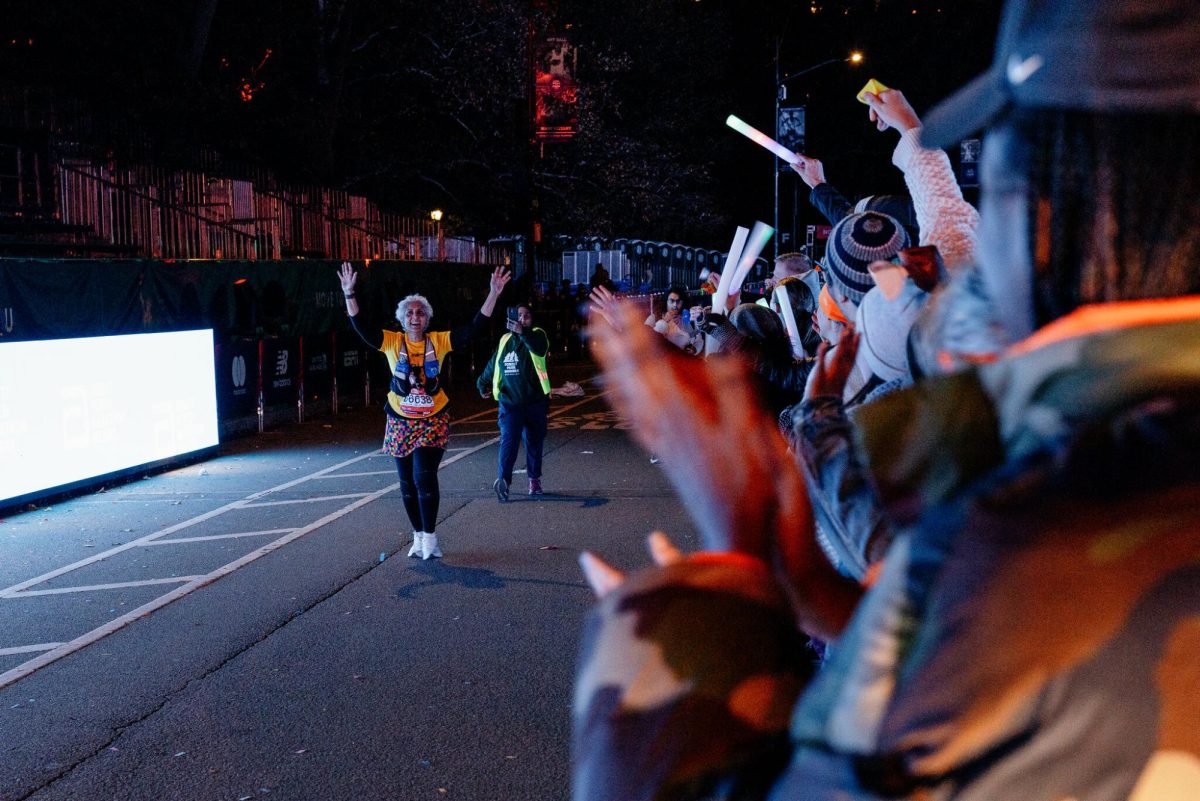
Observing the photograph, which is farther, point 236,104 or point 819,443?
point 236,104

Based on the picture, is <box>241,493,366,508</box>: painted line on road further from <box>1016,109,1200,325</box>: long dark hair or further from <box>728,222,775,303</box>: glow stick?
<box>1016,109,1200,325</box>: long dark hair

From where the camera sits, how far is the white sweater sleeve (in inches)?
115

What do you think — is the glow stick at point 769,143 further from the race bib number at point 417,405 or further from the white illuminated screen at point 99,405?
the white illuminated screen at point 99,405

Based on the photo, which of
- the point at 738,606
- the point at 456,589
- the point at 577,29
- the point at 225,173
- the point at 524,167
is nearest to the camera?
the point at 738,606

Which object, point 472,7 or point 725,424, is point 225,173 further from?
point 725,424

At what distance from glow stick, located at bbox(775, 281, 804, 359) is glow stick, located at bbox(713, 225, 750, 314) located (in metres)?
0.45

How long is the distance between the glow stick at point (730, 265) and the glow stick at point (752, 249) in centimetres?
4

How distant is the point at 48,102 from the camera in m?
16.1

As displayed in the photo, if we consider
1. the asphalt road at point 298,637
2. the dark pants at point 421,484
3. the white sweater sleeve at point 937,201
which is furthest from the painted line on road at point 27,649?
the white sweater sleeve at point 937,201

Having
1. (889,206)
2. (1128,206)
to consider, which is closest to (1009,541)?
(1128,206)

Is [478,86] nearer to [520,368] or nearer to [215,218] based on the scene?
[215,218]

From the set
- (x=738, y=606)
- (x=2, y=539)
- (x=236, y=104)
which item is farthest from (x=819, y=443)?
(x=236, y=104)

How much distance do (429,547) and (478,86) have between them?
845 inches

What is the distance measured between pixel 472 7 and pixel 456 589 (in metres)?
22.4
